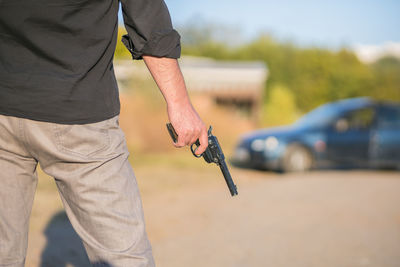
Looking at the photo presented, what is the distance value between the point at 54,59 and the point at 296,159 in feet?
28.7

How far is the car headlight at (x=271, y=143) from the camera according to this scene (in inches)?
390

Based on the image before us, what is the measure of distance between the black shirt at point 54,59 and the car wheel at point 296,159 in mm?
8476

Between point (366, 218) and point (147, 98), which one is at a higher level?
point (366, 218)

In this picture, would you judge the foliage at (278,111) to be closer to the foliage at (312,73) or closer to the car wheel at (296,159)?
the foliage at (312,73)

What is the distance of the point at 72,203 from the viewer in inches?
68.9

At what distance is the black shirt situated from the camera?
65.2 inches

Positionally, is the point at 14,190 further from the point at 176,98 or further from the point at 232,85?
the point at 232,85

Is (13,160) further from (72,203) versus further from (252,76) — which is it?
(252,76)

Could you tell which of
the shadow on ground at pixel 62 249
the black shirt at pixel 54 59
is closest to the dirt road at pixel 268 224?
the shadow on ground at pixel 62 249

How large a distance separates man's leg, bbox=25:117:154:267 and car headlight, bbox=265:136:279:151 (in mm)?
8295

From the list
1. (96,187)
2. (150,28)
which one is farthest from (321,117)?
(96,187)

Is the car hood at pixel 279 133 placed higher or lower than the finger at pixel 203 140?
lower

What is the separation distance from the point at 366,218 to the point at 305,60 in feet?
87.8

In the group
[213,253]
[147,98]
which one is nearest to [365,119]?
[147,98]
